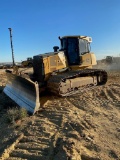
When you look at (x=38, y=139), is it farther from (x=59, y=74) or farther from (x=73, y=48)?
(x=73, y=48)

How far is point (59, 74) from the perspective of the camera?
10.9 m

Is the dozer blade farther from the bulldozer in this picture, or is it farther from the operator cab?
the operator cab

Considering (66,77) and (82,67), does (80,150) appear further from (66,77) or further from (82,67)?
(82,67)

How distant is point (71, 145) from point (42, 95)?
5.79m

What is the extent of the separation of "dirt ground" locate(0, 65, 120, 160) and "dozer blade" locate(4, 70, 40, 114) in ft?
1.46

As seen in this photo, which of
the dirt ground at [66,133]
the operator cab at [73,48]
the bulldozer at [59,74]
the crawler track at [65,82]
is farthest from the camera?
the operator cab at [73,48]

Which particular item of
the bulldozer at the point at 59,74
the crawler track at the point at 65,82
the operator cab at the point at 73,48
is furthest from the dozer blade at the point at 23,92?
the operator cab at the point at 73,48

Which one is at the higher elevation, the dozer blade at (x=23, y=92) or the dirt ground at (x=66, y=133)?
the dozer blade at (x=23, y=92)

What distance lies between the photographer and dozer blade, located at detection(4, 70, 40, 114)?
8547 millimetres

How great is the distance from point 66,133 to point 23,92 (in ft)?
12.9

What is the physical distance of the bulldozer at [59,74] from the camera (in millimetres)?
9797

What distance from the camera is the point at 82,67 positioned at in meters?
12.2

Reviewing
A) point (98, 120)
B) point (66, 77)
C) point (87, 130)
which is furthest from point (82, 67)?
point (87, 130)

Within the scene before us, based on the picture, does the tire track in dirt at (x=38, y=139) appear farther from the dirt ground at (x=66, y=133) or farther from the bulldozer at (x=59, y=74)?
the bulldozer at (x=59, y=74)
